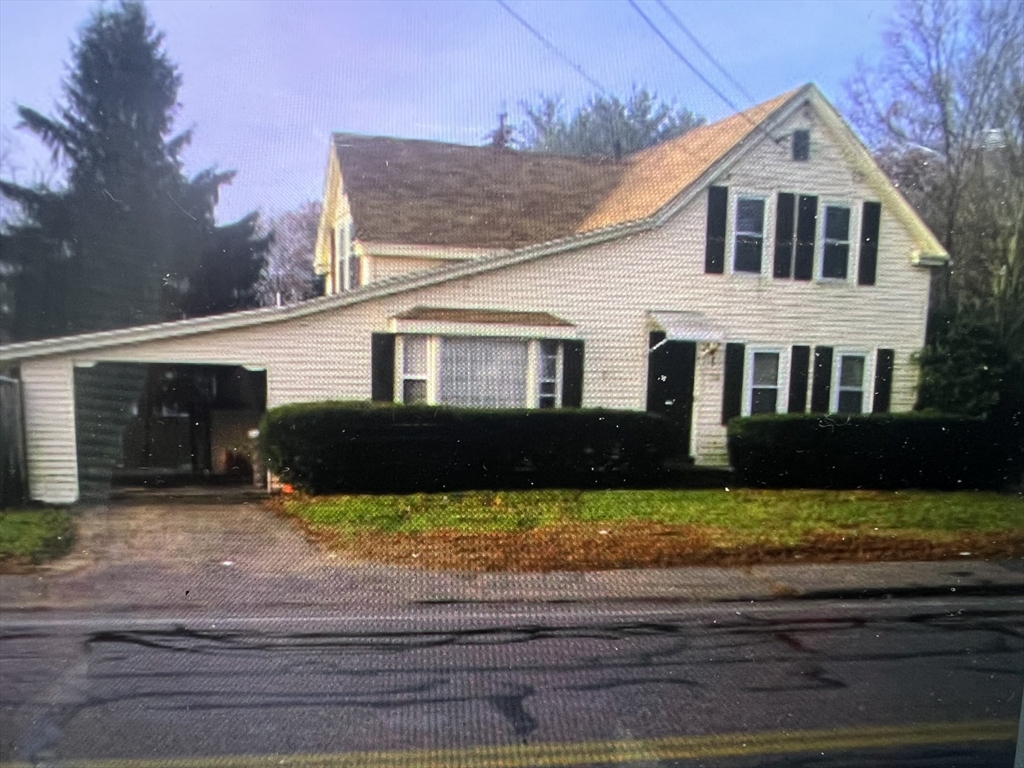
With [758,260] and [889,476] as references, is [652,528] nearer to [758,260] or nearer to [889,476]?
[889,476]

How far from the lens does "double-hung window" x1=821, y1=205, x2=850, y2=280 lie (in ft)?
10.2

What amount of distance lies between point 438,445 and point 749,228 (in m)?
1.55

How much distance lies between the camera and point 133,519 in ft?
8.95

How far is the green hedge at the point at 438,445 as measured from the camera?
2.82 m

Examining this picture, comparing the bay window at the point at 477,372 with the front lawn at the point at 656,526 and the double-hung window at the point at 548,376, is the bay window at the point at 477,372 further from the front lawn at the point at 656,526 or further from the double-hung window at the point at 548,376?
the front lawn at the point at 656,526

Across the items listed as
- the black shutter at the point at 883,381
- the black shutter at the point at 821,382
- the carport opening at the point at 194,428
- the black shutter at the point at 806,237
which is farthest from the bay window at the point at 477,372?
the black shutter at the point at 883,381

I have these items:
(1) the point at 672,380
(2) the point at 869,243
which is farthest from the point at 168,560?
(2) the point at 869,243

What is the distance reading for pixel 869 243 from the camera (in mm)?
3162

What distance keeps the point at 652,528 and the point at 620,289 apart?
1.04 metres

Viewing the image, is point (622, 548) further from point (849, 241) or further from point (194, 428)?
point (194, 428)

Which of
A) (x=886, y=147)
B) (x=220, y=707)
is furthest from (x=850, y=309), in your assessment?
(x=220, y=707)

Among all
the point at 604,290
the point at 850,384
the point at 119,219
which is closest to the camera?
the point at 119,219

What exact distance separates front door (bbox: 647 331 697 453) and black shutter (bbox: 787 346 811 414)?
0.40 m

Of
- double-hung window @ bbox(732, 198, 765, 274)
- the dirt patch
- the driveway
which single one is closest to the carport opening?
the driveway
